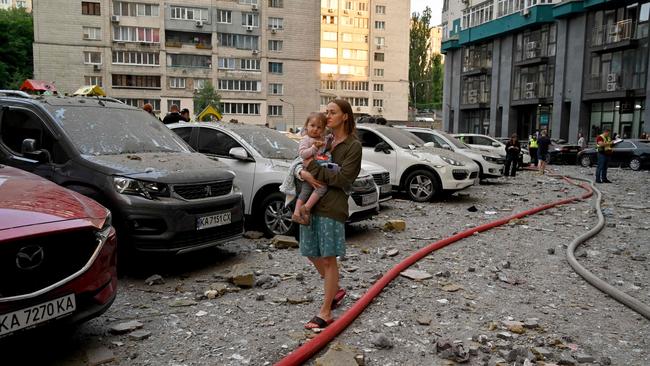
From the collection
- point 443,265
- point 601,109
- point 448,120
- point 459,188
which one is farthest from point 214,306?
point 448,120

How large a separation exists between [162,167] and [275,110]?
219ft

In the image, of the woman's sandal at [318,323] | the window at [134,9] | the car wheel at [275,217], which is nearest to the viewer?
the woman's sandal at [318,323]

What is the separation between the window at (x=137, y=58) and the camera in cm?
6313

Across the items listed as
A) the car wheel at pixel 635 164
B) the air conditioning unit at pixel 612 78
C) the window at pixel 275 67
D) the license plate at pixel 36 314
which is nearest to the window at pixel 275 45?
the window at pixel 275 67

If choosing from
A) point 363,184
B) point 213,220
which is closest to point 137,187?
point 213,220

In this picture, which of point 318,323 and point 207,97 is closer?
point 318,323

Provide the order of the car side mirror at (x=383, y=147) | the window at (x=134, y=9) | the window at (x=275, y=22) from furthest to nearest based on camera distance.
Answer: the window at (x=275, y=22) → the window at (x=134, y=9) → the car side mirror at (x=383, y=147)

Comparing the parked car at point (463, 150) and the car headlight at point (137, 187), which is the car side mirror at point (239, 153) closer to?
the car headlight at point (137, 187)

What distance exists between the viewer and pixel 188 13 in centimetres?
6538

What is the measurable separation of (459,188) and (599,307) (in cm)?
693

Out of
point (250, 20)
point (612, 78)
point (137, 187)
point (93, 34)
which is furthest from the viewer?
point (250, 20)

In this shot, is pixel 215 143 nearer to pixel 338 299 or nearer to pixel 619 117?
pixel 338 299

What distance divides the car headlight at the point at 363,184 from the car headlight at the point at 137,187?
314 centimetres

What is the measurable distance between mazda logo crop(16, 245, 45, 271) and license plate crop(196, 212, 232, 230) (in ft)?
8.16
